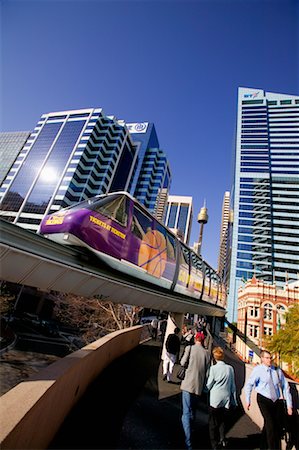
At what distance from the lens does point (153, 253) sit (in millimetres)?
6336

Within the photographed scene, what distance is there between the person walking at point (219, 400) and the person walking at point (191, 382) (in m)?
0.20

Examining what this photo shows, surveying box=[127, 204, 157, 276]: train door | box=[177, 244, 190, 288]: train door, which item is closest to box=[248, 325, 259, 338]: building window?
box=[177, 244, 190, 288]: train door

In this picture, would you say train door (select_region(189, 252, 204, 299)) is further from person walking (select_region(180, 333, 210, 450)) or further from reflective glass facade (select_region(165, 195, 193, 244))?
reflective glass facade (select_region(165, 195, 193, 244))

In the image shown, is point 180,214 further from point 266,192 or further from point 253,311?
point 253,311

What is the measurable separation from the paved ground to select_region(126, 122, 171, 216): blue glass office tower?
78057 mm

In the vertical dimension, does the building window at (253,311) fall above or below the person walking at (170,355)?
above

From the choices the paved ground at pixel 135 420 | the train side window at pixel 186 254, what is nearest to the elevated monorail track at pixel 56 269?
the paved ground at pixel 135 420

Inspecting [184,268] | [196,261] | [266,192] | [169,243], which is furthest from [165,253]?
[266,192]

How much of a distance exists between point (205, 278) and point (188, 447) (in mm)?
9251

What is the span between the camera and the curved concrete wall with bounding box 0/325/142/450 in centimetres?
228

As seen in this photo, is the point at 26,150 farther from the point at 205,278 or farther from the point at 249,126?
the point at 249,126

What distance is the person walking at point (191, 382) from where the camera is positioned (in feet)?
11.9

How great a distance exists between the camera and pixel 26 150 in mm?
73375

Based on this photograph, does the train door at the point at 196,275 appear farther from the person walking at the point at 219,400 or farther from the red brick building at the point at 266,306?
the red brick building at the point at 266,306
